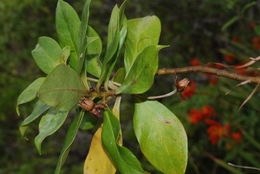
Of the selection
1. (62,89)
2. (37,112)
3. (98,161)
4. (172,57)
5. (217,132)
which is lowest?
(172,57)

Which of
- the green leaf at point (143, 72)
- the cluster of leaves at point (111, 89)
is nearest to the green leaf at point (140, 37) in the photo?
the cluster of leaves at point (111, 89)

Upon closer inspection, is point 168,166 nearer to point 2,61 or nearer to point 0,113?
point 2,61

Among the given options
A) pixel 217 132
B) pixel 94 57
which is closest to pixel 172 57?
pixel 217 132

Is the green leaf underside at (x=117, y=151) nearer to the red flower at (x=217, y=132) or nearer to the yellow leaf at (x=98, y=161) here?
the yellow leaf at (x=98, y=161)

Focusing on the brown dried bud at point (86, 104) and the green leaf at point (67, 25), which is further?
the green leaf at point (67, 25)

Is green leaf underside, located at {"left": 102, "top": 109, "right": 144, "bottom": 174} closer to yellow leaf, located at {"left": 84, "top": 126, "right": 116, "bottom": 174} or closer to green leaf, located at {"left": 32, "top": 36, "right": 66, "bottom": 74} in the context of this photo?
yellow leaf, located at {"left": 84, "top": 126, "right": 116, "bottom": 174}

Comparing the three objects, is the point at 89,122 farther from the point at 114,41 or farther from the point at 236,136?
the point at 236,136
